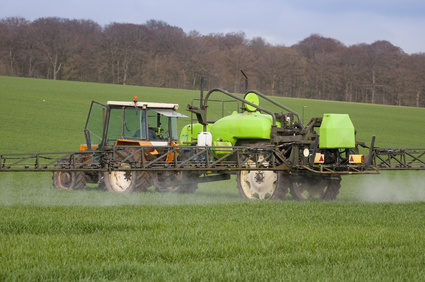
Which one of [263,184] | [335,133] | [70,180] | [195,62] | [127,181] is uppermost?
[195,62]

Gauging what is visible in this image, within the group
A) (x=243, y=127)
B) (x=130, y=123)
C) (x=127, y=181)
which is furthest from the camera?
(x=130, y=123)

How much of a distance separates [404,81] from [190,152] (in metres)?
88.5

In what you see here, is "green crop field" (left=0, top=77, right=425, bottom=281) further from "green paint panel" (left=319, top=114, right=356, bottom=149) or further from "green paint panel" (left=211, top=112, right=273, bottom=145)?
"green paint panel" (left=211, top=112, right=273, bottom=145)

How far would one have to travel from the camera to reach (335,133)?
14.5 m

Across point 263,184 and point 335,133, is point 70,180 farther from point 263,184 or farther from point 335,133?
point 335,133

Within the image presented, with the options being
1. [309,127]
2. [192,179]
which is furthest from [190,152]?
[309,127]

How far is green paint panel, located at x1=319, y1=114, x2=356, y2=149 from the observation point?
14.5m

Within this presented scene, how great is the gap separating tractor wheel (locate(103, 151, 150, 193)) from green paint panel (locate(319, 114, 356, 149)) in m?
4.63

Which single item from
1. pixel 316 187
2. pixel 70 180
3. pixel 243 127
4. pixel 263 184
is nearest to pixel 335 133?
pixel 316 187

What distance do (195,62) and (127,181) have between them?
243ft

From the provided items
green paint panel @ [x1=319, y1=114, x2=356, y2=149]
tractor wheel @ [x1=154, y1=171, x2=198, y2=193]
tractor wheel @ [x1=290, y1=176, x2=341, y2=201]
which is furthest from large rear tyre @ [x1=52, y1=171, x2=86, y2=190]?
green paint panel @ [x1=319, y1=114, x2=356, y2=149]

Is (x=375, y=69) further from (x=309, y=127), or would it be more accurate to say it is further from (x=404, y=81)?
(x=309, y=127)

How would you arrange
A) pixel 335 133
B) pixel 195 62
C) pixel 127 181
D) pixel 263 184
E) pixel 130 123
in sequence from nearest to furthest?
pixel 335 133 < pixel 263 184 < pixel 127 181 < pixel 130 123 < pixel 195 62

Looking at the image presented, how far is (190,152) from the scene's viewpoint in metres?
16.3
